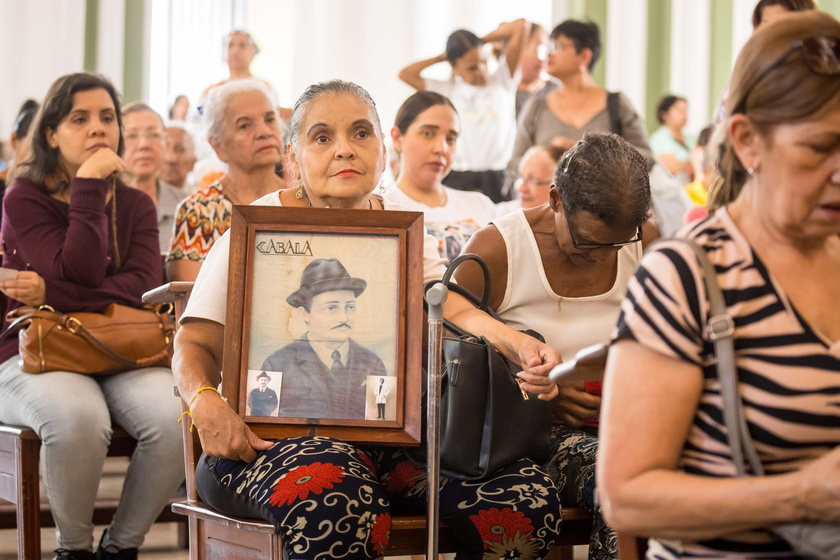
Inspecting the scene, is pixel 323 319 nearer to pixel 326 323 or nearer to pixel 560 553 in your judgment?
pixel 326 323

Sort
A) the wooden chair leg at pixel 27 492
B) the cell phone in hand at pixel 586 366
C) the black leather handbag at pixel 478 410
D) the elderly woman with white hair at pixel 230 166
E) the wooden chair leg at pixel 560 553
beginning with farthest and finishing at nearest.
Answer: the elderly woman with white hair at pixel 230 166
the wooden chair leg at pixel 27 492
the wooden chair leg at pixel 560 553
the black leather handbag at pixel 478 410
the cell phone in hand at pixel 586 366

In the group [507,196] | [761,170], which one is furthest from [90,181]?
[507,196]

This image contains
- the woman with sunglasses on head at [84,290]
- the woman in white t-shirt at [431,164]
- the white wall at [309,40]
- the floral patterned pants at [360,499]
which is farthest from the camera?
the white wall at [309,40]

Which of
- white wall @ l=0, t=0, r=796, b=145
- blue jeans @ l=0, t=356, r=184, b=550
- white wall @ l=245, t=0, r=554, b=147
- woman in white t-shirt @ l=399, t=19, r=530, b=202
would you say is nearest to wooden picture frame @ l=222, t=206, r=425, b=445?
blue jeans @ l=0, t=356, r=184, b=550

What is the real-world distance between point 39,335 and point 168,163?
2.90 m

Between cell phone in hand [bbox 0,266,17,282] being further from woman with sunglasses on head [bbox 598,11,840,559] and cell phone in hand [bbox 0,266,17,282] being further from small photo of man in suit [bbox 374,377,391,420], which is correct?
woman with sunglasses on head [bbox 598,11,840,559]

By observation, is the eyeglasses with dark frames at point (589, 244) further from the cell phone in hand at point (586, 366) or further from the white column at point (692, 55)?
the white column at point (692, 55)

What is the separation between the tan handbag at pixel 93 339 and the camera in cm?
306

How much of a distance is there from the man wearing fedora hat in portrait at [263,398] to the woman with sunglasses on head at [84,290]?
1.12m

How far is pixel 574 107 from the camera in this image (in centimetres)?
549

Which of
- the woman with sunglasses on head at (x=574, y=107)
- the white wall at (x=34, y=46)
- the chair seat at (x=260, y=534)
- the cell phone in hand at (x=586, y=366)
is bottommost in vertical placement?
the chair seat at (x=260, y=534)

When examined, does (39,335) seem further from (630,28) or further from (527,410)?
(630,28)

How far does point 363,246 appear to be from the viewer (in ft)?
7.11

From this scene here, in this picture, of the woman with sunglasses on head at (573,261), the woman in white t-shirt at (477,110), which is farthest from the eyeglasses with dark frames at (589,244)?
the woman in white t-shirt at (477,110)
